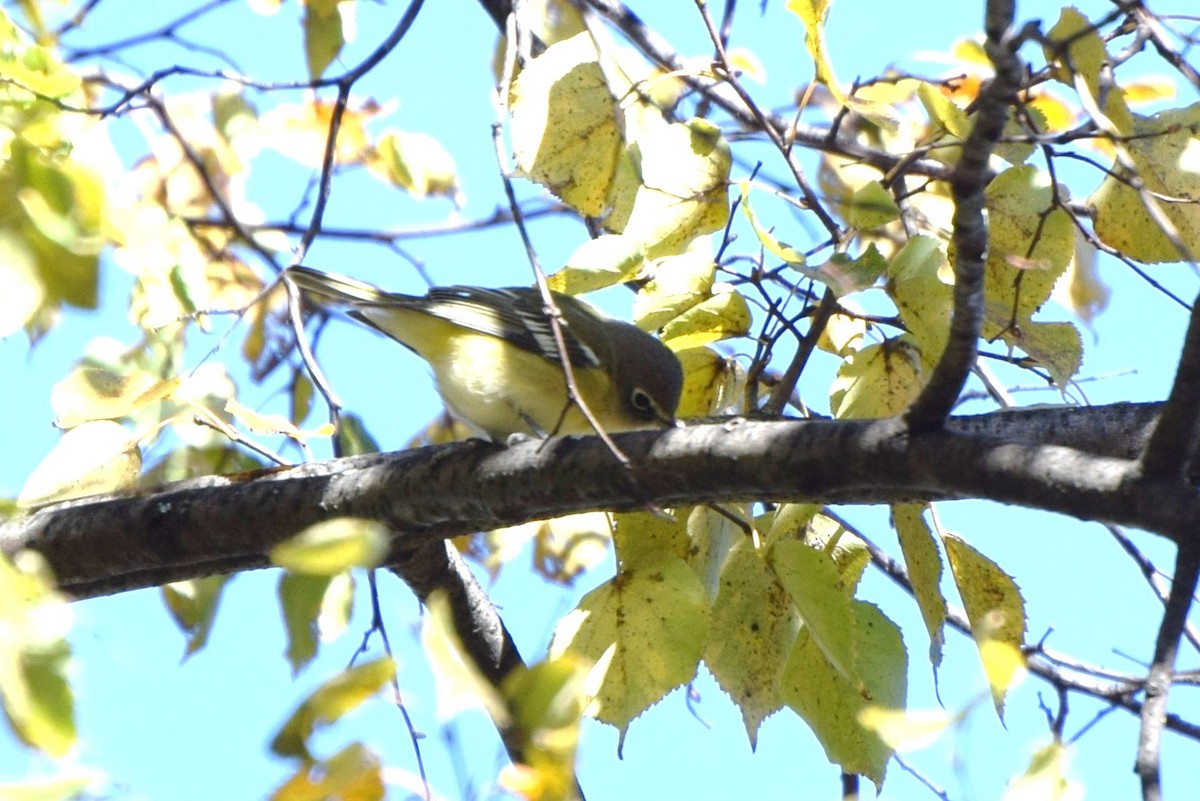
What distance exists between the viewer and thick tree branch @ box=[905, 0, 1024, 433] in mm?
1644

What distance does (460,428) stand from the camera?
19.1 ft

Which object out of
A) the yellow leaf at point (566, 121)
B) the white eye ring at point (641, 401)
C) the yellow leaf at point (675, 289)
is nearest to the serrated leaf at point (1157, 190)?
the yellow leaf at point (675, 289)

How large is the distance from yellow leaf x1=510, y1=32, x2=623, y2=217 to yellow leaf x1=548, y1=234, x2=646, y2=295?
0.28 meters

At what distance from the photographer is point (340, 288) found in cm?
447

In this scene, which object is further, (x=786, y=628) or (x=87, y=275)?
(x=786, y=628)

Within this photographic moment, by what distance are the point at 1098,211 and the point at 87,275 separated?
2.34 meters

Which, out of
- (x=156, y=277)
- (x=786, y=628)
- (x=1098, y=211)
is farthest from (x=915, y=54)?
(x=156, y=277)

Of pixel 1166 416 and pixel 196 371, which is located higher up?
pixel 196 371

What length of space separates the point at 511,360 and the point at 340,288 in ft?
2.12

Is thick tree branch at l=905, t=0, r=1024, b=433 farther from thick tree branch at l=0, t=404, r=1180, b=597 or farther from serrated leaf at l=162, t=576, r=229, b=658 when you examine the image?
serrated leaf at l=162, t=576, r=229, b=658

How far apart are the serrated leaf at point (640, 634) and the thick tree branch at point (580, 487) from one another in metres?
0.24

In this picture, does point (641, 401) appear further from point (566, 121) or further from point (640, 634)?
point (640, 634)

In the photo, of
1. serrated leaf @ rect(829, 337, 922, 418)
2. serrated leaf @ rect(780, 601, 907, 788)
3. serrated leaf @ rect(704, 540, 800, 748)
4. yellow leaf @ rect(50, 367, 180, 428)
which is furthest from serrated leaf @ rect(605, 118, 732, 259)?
yellow leaf @ rect(50, 367, 180, 428)

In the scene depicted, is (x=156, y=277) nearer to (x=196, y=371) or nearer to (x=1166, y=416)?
(x=196, y=371)
